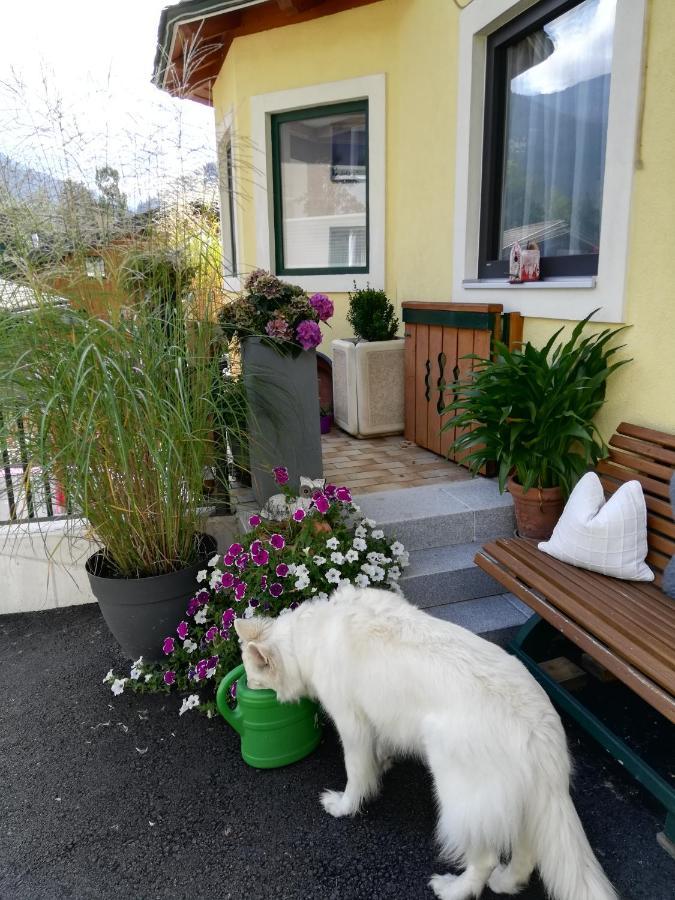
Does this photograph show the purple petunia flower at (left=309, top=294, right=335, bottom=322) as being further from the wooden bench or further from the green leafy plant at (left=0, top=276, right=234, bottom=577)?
the wooden bench

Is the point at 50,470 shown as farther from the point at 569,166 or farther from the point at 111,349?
the point at 569,166

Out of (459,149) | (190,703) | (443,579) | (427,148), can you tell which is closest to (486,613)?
(443,579)

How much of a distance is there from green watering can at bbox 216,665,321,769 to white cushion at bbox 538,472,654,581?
1159mm

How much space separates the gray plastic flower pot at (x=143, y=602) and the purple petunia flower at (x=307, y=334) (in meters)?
1.15

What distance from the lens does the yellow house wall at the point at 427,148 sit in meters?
2.62

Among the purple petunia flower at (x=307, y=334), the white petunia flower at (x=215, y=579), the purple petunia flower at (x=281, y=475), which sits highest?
the purple petunia flower at (x=307, y=334)

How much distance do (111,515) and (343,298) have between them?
11.6 ft

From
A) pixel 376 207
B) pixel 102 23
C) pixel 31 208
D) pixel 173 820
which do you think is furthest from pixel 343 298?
pixel 173 820

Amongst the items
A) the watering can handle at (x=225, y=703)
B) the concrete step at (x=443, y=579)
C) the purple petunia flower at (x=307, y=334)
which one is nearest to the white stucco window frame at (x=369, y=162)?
the purple petunia flower at (x=307, y=334)

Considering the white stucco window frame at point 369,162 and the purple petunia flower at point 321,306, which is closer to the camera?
the purple petunia flower at point 321,306

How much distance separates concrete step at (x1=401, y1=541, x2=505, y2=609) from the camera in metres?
2.93

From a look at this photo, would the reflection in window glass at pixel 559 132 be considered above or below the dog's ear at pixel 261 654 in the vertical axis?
above

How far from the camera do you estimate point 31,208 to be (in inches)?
96.9

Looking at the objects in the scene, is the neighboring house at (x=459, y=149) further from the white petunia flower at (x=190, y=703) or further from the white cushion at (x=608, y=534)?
the white petunia flower at (x=190, y=703)
